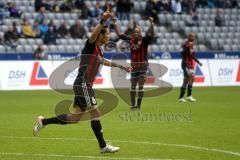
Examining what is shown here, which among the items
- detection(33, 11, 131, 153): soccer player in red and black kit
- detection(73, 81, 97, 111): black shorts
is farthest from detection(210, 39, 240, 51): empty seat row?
detection(73, 81, 97, 111): black shorts

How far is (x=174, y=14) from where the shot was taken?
3775cm

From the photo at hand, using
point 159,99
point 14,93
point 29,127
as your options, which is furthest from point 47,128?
point 14,93

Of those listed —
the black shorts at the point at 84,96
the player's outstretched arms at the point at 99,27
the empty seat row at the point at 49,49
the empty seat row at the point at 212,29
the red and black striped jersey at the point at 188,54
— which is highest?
the player's outstretched arms at the point at 99,27

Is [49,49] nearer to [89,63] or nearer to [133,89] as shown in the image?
[133,89]

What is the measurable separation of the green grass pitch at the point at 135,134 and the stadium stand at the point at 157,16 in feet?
32.1

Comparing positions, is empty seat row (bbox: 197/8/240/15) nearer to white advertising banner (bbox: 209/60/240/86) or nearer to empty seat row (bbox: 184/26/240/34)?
empty seat row (bbox: 184/26/240/34)

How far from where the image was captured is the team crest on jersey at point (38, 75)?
2706 centimetres

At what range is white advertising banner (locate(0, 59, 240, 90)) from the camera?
87.5 ft

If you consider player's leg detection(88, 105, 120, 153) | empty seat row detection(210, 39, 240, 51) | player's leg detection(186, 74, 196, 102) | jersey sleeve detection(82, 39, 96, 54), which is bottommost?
empty seat row detection(210, 39, 240, 51)

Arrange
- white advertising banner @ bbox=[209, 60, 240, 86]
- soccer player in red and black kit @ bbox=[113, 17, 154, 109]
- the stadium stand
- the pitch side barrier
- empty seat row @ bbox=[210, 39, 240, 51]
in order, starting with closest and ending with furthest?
soccer player in red and black kit @ bbox=[113, 17, 154, 109] → the pitch side barrier → white advertising banner @ bbox=[209, 60, 240, 86] → the stadium stand → empty seat row @ bbox=[210, 39, 240, 51]

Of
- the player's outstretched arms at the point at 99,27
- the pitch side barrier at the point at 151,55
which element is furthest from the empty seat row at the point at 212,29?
the player's outstretched arms at the point at 99,27

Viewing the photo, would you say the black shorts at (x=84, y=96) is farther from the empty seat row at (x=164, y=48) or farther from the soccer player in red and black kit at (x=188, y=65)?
the empty seat row at (x=164, y=48)

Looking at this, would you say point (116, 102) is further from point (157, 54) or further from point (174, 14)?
point (174, 14)

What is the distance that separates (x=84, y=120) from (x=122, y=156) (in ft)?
19.4
